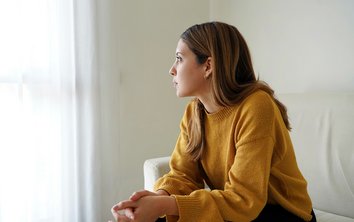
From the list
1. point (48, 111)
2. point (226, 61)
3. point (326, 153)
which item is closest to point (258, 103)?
point (226, 61)

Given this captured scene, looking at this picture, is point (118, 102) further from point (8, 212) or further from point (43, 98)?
point (8, 212)

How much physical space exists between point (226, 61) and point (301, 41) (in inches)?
39.6

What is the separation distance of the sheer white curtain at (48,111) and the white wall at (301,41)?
1022 mm

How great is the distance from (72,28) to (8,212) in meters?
1.01

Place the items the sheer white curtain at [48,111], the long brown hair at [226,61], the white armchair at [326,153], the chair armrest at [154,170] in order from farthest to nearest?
the sheer white curtain at [48,111] < the chair armrest at [154,170] < the white armchair at [326,153] < the long brown hair at [226,61]

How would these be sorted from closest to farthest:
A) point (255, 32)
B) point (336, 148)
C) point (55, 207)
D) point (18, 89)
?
point (336, 148)
point (18, 89)
point (55, 207)
point (255, 32)

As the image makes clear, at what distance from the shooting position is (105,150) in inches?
72.7

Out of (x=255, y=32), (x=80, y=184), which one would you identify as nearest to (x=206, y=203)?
(x=80, y=184)

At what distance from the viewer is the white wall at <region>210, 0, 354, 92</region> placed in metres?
1.57

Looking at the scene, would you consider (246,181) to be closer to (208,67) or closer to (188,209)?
(188,209)

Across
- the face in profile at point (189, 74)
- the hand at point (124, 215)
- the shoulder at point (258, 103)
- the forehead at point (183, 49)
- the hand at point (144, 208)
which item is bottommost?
the hand at point (124, 215)

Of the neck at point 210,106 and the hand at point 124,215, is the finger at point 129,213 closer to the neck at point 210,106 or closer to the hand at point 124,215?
the hand at point 124,215

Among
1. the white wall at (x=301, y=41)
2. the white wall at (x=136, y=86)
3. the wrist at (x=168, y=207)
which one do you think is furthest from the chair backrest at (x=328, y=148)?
the white wall at (x=136, y=86)

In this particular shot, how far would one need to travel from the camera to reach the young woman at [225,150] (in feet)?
2.69
